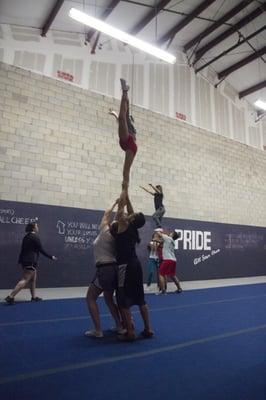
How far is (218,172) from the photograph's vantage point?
11.0m

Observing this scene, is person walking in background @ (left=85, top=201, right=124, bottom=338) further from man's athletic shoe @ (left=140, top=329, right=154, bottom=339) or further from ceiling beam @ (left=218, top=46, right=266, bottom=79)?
ceiling beam @ (left=218, top=46, right=266, bottom=79)

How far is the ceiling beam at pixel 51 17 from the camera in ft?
23.5

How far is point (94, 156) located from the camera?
8.34 meters

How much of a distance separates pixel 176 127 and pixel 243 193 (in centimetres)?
367

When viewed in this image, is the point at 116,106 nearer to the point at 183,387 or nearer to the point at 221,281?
the point at 221,281

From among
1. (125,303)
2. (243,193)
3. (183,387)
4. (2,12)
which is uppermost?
(2,12)

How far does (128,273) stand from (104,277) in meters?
0.25

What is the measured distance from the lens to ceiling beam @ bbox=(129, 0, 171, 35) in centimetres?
807

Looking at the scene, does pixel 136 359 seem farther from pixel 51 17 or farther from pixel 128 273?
pixel 51 17

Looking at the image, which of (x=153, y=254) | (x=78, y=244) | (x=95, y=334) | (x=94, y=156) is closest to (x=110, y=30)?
(x=94, y=156)

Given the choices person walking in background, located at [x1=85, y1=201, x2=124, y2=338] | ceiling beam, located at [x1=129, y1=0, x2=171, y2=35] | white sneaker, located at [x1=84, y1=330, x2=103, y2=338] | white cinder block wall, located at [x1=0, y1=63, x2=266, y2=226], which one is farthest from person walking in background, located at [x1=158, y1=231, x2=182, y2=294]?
ceiling beam, located at [x1=129, y1=0, x2=171, y2=35]

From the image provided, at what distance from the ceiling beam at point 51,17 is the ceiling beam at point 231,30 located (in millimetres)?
4913

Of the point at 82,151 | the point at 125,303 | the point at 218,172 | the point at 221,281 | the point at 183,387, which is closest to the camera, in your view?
the point at 183,387

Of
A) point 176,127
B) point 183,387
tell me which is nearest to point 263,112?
point 176,127
